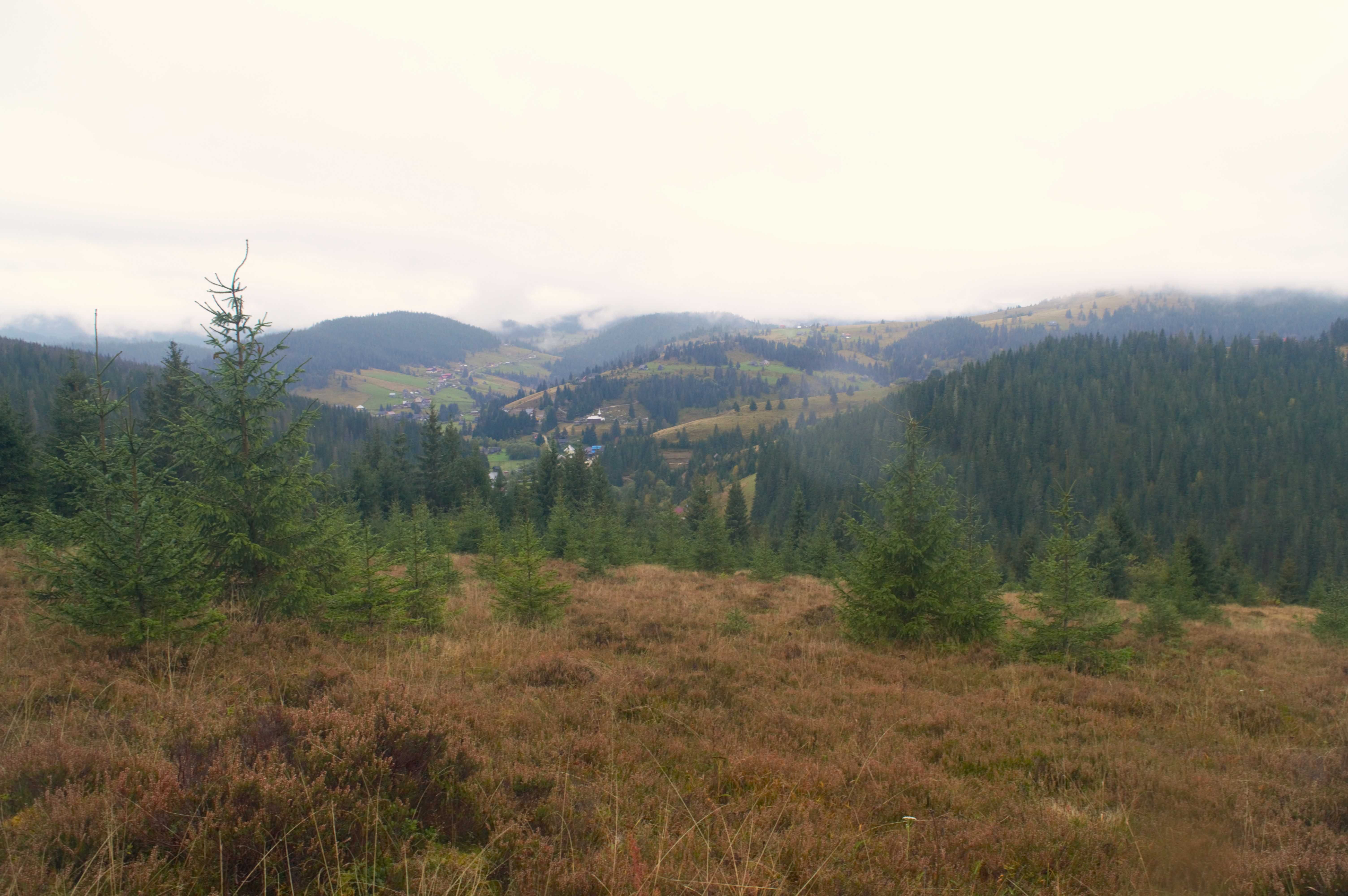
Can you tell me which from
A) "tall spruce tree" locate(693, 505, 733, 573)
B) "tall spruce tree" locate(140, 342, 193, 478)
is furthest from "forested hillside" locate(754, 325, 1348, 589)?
"tall spruce tree" locate(140, 342, 193, 478)

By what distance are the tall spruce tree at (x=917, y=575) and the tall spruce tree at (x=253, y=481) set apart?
10352 millimetres

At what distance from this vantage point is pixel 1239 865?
14.5 feet

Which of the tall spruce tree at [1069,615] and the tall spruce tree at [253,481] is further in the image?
the tall spruce tree at [1069,615]

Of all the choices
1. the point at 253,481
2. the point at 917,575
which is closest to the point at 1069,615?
the point at 917,575

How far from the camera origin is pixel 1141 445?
141m

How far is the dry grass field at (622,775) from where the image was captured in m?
3.71

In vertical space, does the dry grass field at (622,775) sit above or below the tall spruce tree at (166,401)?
below

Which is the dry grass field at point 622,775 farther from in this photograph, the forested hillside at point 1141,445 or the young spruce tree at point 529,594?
the forested hillside at point 1141,445

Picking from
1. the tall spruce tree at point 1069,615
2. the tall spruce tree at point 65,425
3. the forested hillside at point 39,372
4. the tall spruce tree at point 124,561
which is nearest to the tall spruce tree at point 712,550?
the tall spruce tree at point 1069,615

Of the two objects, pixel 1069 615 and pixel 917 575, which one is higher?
pixel 917 575

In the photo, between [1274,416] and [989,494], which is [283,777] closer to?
[989,494]

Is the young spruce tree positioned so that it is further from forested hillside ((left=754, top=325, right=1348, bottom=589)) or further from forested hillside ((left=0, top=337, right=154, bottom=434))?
forested hillside ((left=0, top=337, right=154, bottom=434))

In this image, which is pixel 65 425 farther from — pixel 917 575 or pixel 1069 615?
pixel 1069 615

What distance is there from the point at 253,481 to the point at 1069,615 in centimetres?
1463
